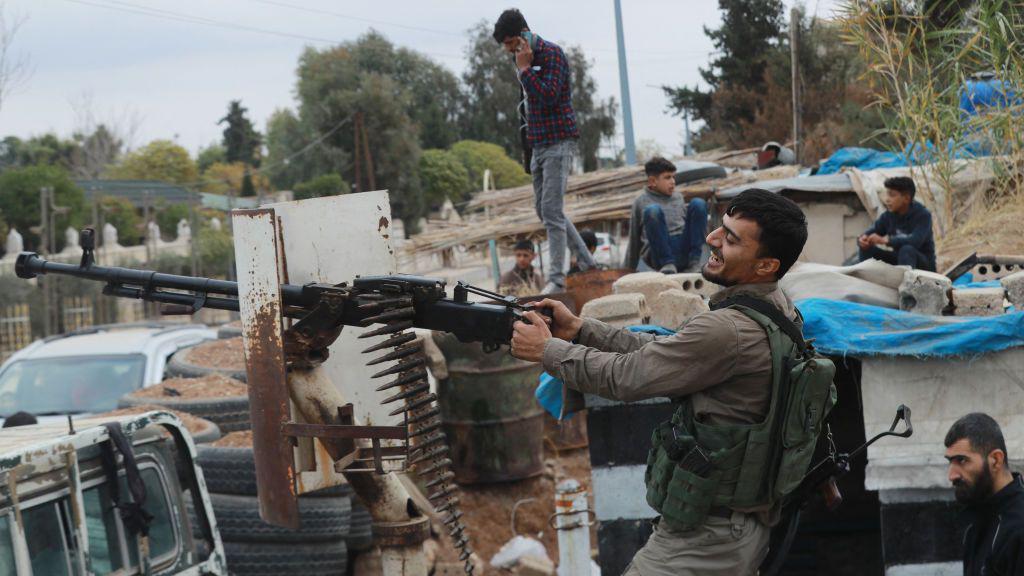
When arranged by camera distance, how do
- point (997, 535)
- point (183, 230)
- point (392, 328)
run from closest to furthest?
point (392, 328) < point (997, 535) < point (183, 230)

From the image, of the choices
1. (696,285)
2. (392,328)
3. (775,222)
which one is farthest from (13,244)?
(775,222)

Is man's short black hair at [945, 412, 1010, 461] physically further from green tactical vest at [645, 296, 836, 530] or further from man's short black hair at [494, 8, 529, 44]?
man's short black hair at [494, 8, 529, 44]

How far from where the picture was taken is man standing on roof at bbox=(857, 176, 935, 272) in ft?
23.0

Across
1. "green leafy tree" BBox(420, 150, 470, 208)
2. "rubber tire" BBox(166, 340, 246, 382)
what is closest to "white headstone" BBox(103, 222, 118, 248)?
"green leafy tree" BBox(420, 150, 470, 208)

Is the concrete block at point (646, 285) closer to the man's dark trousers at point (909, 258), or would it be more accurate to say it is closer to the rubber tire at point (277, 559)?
the man's dark trousers at point (909, 258)

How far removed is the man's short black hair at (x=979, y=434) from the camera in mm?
4219

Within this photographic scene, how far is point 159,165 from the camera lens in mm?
50094

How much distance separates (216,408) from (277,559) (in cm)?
188

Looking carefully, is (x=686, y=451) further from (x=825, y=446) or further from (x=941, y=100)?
(x=941, y=100)

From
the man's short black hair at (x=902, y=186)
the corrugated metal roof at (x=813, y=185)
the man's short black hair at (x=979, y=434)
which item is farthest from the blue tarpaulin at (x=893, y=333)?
the corrugated metal roof at (x=813, y=185)

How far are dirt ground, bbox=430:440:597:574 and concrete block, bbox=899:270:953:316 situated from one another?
3324mm

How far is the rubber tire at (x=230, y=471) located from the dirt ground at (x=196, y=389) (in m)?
1.62

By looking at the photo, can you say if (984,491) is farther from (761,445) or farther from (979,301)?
(761,445)

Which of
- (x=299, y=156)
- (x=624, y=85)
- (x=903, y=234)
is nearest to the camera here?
(x=903, y=234)
